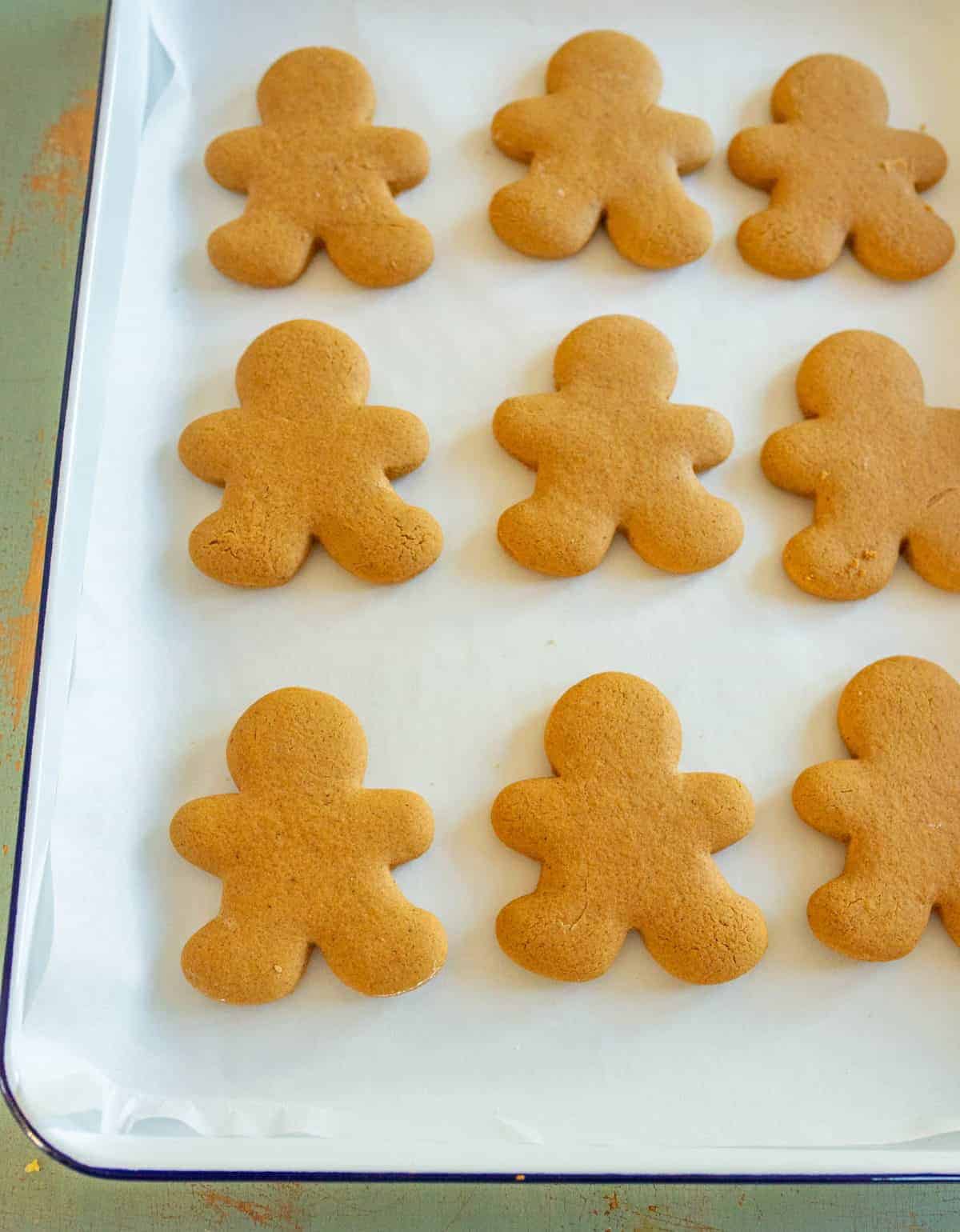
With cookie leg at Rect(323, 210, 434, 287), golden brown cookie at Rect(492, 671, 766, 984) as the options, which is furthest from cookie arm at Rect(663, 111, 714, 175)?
golden brown cookie at Rect(492, 671, 766, 984)

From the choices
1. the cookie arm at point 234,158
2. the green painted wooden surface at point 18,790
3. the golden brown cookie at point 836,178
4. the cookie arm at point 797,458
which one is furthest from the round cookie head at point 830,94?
the green painted wooden surface at point 18,790

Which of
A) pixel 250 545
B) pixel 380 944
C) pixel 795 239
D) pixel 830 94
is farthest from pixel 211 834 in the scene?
pixel 830 94

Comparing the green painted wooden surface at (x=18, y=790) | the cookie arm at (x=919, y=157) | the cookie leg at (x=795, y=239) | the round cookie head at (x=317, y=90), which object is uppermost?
the cookie arm at (x=919, y=157)

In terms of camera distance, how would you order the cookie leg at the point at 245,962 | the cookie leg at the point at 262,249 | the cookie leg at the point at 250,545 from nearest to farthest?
the cookie leg at the point at 245,962 < the cookie leg at the point at 250,545 < the cookie leg at the point at 262,249

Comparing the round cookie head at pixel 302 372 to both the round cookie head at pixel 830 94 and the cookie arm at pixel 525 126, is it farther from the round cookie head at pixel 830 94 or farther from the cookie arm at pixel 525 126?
the round cookie head at pixel 830 94

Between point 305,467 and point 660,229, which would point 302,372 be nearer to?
point 305,467
